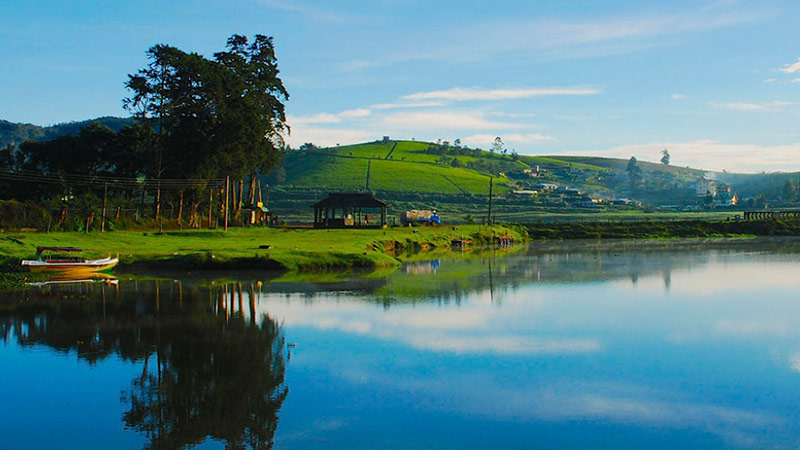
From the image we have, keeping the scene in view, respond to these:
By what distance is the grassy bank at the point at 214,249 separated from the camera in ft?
140

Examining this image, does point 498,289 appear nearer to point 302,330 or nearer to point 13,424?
point 302,330

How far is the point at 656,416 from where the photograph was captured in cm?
1577

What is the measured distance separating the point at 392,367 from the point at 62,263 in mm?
25114

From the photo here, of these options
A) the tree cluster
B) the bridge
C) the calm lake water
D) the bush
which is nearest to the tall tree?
the tree cluster

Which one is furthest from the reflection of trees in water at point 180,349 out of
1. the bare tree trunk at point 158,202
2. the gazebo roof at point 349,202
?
Answer: the gazebo roof at point 349,202

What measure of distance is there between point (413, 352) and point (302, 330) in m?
4.92

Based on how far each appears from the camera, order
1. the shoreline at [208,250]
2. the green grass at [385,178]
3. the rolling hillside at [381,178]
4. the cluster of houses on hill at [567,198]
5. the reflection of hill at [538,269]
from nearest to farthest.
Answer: the reflection of hill at [538,269] < the shoreline at [208,250] < the rolling hillside at [381,178] < the green grass at [385,178] < the cluster of houses on hill at [567,198]

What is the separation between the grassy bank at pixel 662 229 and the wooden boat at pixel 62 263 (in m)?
68.9

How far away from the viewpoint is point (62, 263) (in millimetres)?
38375

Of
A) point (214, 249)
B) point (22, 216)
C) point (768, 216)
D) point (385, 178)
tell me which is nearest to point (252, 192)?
point (22, 216)

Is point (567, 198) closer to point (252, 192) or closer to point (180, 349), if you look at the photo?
point (252, 192)

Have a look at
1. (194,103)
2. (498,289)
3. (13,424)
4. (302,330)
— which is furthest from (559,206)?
(13,424)

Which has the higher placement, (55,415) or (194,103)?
(194,103)

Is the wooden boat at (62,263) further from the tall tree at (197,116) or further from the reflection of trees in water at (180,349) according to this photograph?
the tall tree at (197,116)
